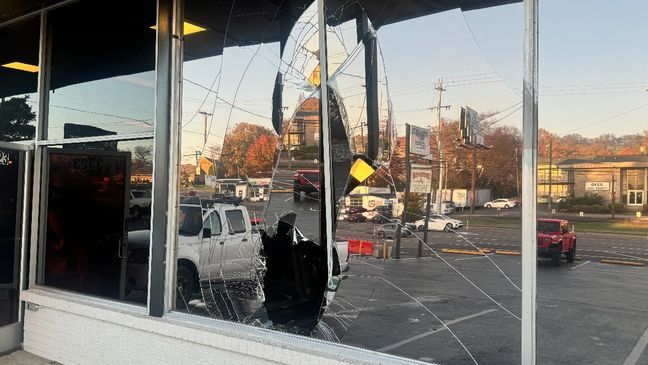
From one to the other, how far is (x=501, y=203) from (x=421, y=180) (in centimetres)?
53

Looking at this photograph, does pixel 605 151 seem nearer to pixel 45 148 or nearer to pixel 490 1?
pixel 490 1

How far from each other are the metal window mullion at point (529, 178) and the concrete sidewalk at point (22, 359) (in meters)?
4.50

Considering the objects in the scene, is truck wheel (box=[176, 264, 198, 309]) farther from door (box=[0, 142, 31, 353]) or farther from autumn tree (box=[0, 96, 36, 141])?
autumn tree (box=[0, 96, 36, 141])

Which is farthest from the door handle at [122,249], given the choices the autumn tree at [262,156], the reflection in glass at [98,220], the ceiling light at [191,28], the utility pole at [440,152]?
the utility pole at [440,152]

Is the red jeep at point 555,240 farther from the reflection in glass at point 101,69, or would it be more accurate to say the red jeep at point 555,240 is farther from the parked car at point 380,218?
the reflection in glass at point 101,69

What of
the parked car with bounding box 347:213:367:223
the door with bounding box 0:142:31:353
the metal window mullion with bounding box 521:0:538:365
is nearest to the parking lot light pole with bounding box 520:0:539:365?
the metal window mullion with bounding box 521:0:538:365

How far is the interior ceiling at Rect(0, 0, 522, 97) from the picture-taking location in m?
Answer: 3.57

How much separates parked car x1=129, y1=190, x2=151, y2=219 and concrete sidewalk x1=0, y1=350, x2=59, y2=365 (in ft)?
5.37

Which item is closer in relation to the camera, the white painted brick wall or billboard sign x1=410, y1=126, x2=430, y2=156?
billboard sign x1=410, y1=126, x2=430, y2=156

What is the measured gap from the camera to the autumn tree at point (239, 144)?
4168 millimetres

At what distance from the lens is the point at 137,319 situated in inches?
177

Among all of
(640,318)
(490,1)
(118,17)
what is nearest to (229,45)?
(118,17)

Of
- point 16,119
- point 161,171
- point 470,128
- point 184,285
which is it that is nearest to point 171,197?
point 161,171

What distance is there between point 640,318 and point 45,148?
18.7 feet
